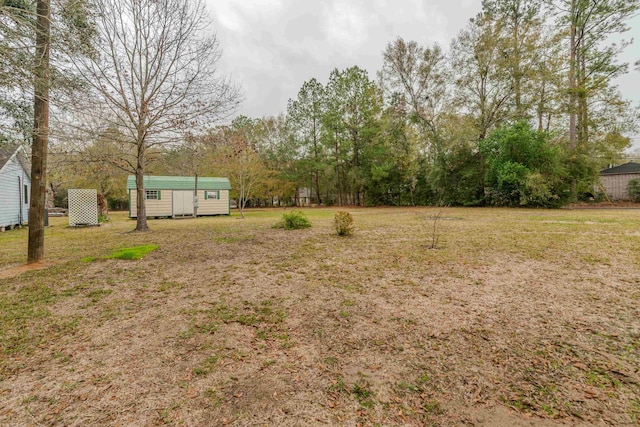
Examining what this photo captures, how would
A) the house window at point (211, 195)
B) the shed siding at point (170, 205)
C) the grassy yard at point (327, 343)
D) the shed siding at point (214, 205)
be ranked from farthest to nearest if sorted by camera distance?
the house window at point (211, 195) → the shed siding at point (214, 205) → the shed siding at point (170, 205) → the grassy yard at point (327, 343)

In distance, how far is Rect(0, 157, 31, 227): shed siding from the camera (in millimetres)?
11086

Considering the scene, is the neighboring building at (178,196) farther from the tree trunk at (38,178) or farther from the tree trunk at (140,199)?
the tree trunk at (38,178)

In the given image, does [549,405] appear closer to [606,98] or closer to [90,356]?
[90,356]

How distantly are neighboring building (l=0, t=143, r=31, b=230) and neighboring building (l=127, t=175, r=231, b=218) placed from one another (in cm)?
464

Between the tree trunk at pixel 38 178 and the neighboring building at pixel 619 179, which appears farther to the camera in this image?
the neighboring building at pixel 619 179

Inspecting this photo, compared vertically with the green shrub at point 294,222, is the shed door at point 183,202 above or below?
above

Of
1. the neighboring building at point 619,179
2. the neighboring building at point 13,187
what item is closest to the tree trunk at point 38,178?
the neighboring building at point 13,187

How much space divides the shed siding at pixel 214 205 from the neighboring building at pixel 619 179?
85.2 feet


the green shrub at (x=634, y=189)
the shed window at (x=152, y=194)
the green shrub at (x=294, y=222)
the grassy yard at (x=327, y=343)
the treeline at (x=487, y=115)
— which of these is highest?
the treeline at (x=487, y=115)

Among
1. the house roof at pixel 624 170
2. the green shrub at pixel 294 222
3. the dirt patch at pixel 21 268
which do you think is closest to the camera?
the dirt patch at pixel 21 268

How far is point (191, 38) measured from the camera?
9.41 meters

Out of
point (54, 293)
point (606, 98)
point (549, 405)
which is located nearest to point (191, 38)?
point (54, 293)

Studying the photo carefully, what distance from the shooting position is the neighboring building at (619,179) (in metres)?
18.7

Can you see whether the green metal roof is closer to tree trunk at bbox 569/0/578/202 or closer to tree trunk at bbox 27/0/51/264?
tree trunk at bbox 27/0/51/264
